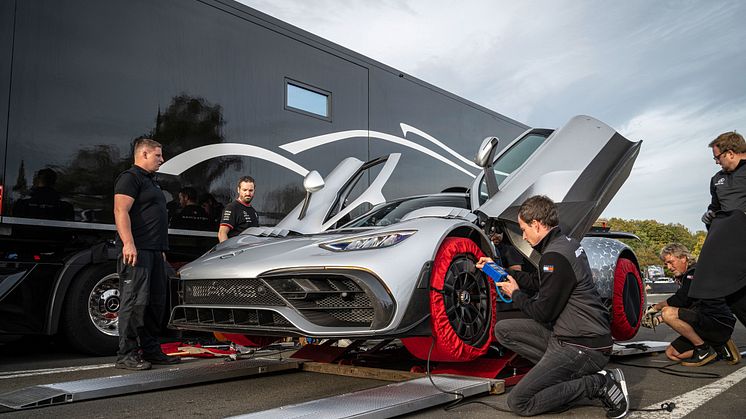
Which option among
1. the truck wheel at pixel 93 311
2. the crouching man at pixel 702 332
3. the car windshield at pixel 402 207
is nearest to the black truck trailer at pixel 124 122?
the truck wheel at pixel 93 311

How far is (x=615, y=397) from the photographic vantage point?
10.0 ft

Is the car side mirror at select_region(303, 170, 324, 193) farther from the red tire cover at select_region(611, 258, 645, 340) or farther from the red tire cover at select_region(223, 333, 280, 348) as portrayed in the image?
the red tire cover at select_region(611, 258, 645, 340)

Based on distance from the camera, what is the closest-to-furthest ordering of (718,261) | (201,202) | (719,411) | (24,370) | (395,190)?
1. (719,411)
2. (718,261)
3. (24,370)
4. (201,202)
5. (395,190)

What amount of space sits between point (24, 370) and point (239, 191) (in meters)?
2.32

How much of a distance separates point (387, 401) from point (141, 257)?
2.57m

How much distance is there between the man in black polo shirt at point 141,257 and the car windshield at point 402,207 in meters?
1.53

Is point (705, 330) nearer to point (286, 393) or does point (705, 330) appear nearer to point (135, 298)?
point (286, 393)

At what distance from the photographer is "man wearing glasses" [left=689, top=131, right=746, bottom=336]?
14.5ft

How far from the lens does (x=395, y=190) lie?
8016mm

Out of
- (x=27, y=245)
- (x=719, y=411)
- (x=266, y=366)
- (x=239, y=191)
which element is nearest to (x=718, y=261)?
(x=719, y=411)

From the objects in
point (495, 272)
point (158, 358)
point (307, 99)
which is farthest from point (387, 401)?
point (307, 99)

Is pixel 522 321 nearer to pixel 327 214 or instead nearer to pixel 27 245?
pixel 327 214

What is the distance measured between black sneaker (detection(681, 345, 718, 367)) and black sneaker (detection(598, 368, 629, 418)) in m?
2.36

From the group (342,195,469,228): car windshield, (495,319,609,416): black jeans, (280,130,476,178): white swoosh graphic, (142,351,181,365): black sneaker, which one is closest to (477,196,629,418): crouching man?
(495,319,609,416): black jeans
